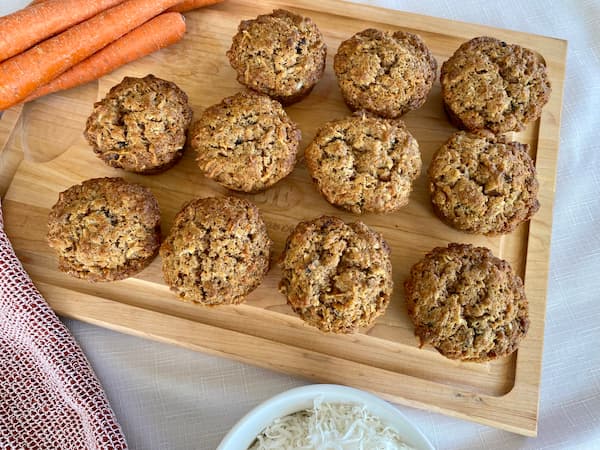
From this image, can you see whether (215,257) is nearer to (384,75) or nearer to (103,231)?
(103,231)

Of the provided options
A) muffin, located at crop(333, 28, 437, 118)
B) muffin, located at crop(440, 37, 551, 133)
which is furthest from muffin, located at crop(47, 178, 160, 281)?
muffin, located at crop(440, 37, 551, 133)

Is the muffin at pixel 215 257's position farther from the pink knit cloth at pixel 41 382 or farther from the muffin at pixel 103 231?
the pink knit cloth at pixel 41 382

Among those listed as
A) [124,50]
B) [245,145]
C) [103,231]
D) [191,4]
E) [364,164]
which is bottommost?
[103,231]

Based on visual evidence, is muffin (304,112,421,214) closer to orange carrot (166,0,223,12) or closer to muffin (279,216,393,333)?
muffin (279,216,393,333)

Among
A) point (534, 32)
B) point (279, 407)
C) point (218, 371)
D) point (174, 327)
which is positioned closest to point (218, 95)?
point (174, 327)

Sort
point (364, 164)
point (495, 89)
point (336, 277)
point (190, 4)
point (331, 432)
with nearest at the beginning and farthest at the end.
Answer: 1. point (331, 432)
2. point (336, 277)
3. point (364, 164)
4. point (495, 89)
5. point (190, 4)

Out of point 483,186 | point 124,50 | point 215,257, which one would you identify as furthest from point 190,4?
point 483,186

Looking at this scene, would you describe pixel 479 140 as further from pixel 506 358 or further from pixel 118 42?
pixel 118 42
